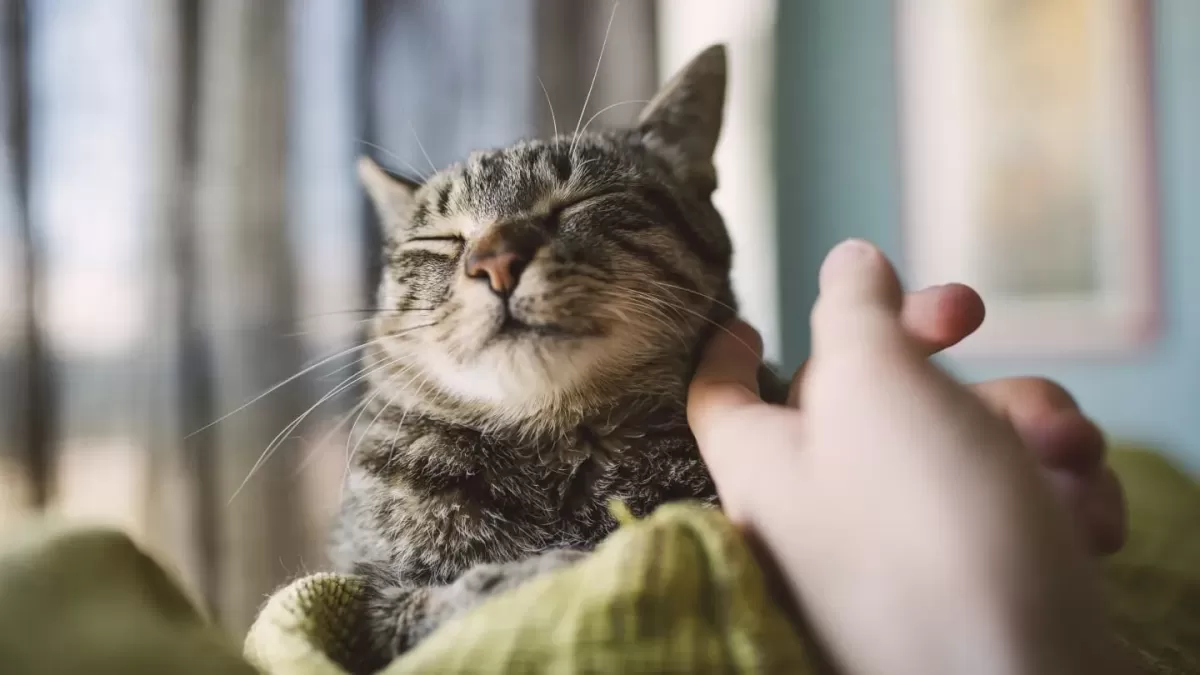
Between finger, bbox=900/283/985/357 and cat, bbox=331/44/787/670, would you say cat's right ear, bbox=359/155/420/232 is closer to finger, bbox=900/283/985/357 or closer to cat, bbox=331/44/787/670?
cat, bbox=331/44/787/670

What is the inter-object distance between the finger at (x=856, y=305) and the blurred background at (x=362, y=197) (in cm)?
54

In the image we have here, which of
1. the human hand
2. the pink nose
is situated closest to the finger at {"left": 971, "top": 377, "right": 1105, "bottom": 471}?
the human hand

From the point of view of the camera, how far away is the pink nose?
0.71 m

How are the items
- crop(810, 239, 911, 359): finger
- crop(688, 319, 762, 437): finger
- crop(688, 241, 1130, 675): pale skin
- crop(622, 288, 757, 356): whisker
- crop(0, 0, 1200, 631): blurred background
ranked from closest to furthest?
crop(688, 241, 1130, 675): pale skin < crop(810, 239, 911, 359): finger < crop(688, 319, 762, 437): finger < crop(622, 288, 757, 356): whisker < crop(0, 0, 1200, 631): blurred background

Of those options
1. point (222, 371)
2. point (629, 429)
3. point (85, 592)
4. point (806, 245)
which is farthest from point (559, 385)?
point (806, 245)

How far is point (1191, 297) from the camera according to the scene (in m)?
2.11

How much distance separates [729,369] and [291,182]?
114 cm

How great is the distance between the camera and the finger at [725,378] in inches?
24.3

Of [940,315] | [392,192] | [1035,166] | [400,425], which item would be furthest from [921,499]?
[1035,166]

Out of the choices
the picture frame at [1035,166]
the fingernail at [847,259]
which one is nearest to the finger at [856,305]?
the fingernail at [847,259]

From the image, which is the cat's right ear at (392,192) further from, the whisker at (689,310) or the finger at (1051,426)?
the finger at (1051,426)

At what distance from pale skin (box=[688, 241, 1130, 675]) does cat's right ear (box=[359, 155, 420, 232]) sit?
1.95ft

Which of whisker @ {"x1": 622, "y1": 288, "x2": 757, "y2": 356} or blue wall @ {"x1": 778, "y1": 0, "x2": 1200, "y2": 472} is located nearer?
whisker @ {"x1": 622, "y1": 288, "x2": 757, "y2": 356}

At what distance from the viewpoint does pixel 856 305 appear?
1.71 feet
